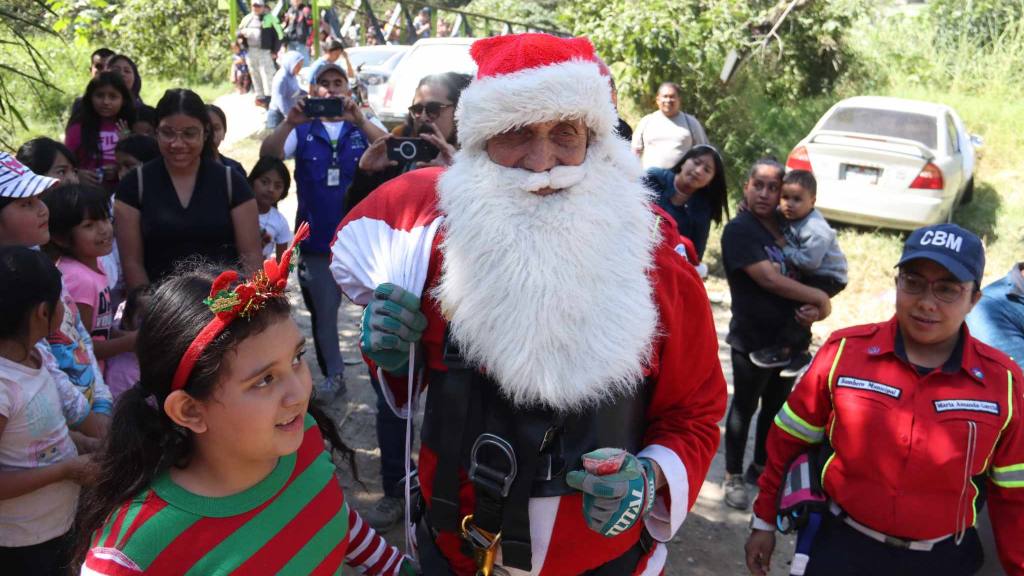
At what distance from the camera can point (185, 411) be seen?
63.8 inches

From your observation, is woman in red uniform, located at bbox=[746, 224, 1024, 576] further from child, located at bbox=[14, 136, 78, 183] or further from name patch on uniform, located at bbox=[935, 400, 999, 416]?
child, located at bbox=[14, 136, 78, 183]

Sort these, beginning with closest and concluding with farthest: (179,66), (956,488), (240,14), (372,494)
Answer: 1. (956,488)
2. (372,494)
3. (240,14)
4. (179,66)

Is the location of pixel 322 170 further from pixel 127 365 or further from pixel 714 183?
pixel 714 183

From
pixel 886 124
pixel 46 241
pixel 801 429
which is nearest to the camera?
pixel 801 429

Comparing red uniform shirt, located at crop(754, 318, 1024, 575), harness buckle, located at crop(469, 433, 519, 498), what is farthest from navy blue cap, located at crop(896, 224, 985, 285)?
harness buckle, located at crop(469, 433, 519, 498)

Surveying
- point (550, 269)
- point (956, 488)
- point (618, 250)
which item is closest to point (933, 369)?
point (956, 488)

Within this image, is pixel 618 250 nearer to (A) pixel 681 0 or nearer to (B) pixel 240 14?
(A) pixel 681 0

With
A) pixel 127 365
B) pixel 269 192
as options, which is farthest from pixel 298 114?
pixel 127 365

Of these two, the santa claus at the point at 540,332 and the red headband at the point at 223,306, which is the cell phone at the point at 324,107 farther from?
the red headband at the point at 223,306

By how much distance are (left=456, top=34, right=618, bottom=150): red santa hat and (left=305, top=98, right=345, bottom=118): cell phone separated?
2.58 metres

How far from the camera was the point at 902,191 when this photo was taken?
8250 mm

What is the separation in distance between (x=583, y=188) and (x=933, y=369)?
1188 mm

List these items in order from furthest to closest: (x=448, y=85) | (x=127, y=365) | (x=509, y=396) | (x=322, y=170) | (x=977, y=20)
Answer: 1. (x=977, y=20)
2. (x=322, y=170)
3. (x=448, y=85)
4. (x=127, y=365)
5. (x=509, y=396)

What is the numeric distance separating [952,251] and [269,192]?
3622 mm
